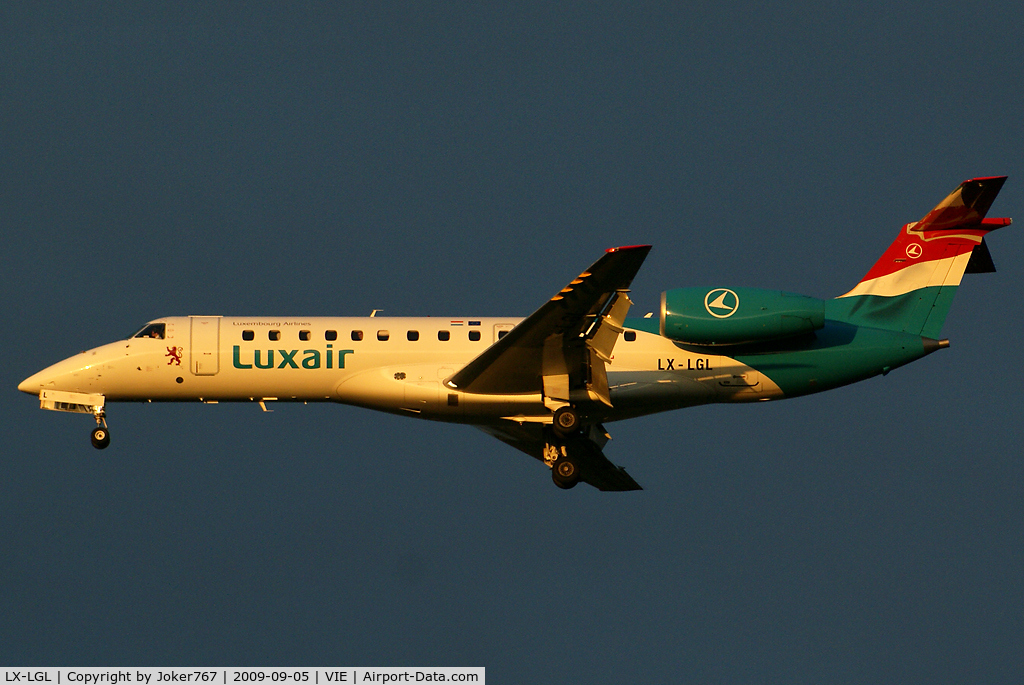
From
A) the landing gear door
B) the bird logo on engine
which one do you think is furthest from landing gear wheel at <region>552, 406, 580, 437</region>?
the landing gear door

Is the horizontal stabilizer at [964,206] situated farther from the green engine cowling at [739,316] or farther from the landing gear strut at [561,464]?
the landing gear strut at [561,464]

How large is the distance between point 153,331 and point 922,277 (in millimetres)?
17927

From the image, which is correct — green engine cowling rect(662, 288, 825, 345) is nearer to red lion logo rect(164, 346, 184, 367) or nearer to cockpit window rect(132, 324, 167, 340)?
red lion logo rect(164, 346, 184, 367)

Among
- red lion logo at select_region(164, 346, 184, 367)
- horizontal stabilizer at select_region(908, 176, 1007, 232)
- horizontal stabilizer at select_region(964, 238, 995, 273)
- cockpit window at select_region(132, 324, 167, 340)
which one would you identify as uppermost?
horizontal stabilizer at select_region(908, 176, 1007, 232)

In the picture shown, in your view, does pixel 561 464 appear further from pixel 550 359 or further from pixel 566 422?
pixel 550 359

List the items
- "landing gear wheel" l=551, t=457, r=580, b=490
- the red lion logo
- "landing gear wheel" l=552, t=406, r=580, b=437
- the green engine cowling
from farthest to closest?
1. the red lion logo
2. "landing gear wheel" l=551, t=457, r=580, b=490
3. "landing gear wheel" l=552, t=406, r=580, b=437
4. the green engine cowling

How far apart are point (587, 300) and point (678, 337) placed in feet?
8.18

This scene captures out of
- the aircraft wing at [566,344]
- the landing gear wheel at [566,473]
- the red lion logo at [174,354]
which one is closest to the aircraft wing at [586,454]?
the landing gear wheel at [566,473]

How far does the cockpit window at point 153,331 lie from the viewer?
3134 centimetres

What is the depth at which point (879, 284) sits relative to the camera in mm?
30906

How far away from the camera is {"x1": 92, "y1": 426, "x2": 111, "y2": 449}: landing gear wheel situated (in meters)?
31.2

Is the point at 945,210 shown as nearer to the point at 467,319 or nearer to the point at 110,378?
the point at 467,319

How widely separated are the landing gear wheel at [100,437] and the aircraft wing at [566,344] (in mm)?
8304

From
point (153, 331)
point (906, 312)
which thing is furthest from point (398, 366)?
point (906, 312)
